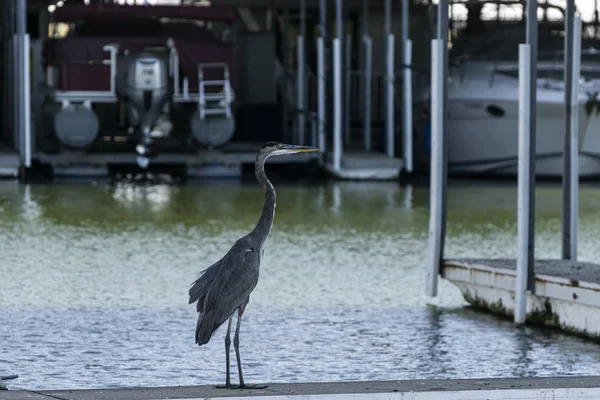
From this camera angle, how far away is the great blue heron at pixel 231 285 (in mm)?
6949

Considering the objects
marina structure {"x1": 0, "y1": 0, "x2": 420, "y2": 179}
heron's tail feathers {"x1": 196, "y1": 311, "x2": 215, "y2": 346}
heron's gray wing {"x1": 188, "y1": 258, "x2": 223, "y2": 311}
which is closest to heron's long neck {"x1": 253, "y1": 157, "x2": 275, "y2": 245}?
heron's gray wing {"x1": 188, "y1": 258, "x2": 223, "y2": 311}

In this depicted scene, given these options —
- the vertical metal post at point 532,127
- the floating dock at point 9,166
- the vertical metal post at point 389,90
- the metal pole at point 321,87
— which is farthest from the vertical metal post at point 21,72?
the vertical metal post at point 532,127

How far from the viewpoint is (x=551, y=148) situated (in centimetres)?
2362

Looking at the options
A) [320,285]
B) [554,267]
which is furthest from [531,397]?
[320,285]

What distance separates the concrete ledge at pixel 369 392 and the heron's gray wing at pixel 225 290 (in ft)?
1.01

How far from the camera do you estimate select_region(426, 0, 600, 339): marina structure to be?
9742 millimetres

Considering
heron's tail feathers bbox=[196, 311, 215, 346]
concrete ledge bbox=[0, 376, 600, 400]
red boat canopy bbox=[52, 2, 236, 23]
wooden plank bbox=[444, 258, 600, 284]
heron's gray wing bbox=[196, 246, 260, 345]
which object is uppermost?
red boat canopy bbox=[52, 2, 236, 23]

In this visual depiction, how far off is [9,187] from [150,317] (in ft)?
35.6

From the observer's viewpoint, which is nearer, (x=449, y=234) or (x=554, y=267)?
(x=554, y=267)

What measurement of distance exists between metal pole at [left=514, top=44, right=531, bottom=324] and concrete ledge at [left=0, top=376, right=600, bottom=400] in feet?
10.2

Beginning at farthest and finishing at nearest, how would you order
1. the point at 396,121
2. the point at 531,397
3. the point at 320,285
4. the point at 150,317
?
the point at 396,121, the point at 320,285, the point at 150,317, the point at 531,397

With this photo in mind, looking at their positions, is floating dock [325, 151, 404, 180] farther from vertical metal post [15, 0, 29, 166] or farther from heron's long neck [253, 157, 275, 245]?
heron's long neck [253, 157, 275, 245]

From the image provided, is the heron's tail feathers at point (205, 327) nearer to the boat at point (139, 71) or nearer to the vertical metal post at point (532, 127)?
the vertical metal post at point (532, 127)

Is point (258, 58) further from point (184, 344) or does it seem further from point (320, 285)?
point (184, 344)
